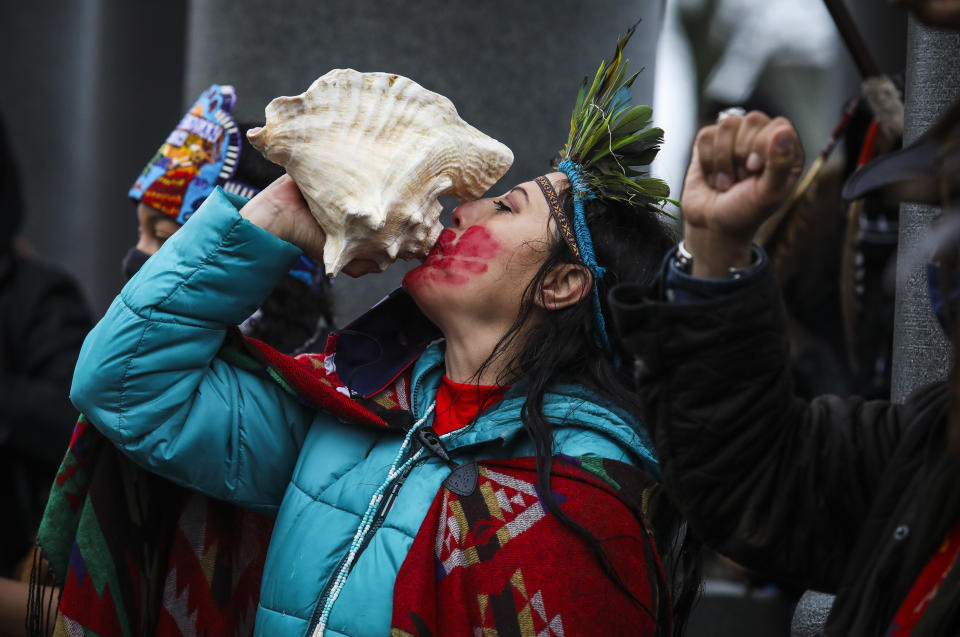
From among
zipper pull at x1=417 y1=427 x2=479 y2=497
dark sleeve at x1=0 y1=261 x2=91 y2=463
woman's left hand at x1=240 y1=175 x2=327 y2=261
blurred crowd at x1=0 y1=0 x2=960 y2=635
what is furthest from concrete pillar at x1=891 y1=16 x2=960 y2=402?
dark sleeve at x1=0 y1=261 x2=91 y2=463

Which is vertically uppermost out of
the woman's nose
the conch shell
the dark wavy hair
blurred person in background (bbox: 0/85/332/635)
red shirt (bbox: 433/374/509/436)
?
the conch shell

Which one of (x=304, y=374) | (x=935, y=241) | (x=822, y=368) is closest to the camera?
(x=935, y=241)

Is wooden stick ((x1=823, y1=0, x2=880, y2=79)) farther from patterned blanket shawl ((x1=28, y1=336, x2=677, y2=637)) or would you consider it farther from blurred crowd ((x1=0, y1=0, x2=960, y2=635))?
patterned blanket shawl ((x1=28, y1=336, x2=677, y2=637))

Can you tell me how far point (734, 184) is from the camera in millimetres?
1499

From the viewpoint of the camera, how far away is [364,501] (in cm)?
212

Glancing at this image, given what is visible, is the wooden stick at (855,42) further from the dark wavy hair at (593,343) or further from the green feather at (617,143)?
the dark wavy hair at (593,343)

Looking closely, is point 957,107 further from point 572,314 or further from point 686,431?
point 572,314

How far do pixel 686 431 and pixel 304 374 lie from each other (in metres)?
1.03

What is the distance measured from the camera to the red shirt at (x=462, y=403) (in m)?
2.26

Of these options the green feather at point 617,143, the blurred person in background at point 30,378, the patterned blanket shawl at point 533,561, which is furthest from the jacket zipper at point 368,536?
the blurred person in background at point 30,378

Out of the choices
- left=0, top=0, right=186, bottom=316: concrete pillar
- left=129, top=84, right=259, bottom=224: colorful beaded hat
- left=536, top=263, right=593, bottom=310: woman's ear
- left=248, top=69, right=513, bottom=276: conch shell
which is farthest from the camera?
left=0, top=0, right=186, bottom=316: concrete pillar

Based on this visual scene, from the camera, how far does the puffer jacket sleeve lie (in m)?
2.19

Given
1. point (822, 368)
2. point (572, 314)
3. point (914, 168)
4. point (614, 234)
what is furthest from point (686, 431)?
point (822, 368)

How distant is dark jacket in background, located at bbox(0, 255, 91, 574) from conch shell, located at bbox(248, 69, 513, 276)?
227cm
